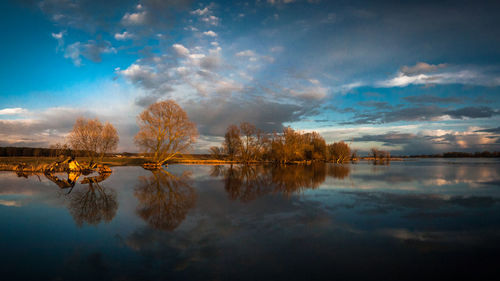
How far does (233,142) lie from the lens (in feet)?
195

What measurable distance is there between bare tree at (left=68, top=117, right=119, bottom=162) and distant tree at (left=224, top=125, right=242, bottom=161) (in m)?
32.3

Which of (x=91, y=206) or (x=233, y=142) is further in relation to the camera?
(x=233, y=142)

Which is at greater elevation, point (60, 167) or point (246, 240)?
point (60, 167)

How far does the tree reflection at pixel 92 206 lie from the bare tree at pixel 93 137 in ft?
51.7

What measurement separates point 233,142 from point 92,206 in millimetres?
49322

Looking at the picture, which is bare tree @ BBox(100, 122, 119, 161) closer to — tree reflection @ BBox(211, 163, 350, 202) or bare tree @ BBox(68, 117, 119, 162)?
bare tree @ BBox(68, 117, 119, 162)

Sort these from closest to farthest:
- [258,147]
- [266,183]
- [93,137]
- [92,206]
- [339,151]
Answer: [92,206] < [266,183] < [93,137] < [258,147] < [339,151]

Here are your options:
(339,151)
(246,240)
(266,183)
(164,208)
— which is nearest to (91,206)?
(164,208)

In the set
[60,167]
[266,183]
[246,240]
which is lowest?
[266,183]

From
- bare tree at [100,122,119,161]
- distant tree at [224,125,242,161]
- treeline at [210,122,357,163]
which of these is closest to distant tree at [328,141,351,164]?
treeline at [210,122,357,163]

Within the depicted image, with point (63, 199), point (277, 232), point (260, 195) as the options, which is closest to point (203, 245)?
point (277, 232)

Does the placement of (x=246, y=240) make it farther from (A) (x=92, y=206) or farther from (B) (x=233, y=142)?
(B) (x=233, y=142)

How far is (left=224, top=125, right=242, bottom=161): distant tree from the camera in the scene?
5859 cm

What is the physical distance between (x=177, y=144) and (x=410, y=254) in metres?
33.9
